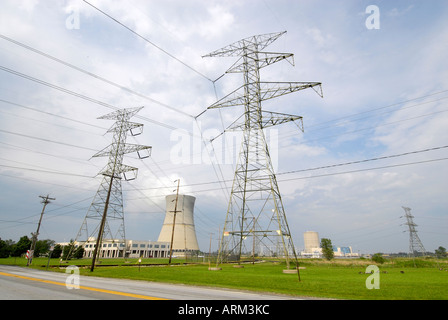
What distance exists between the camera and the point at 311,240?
468ft

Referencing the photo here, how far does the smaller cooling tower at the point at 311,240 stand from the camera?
141 m

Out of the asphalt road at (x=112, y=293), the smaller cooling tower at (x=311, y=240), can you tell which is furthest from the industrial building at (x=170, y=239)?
the smaller cooling tower at (x=311, y=240)

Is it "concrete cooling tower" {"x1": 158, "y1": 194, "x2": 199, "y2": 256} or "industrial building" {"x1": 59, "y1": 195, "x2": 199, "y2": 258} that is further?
"industrial building" {"x1": 59, "y1": 195, "x2": 199, "y2": 258}

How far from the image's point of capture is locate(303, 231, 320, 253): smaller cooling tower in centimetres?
14075

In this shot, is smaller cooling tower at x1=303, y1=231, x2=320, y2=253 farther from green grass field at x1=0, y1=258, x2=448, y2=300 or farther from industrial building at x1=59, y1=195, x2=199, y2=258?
green grass field at x1=0, y1=258, x2=448, y2=300

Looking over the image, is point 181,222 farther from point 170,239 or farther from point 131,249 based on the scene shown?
point 131,249

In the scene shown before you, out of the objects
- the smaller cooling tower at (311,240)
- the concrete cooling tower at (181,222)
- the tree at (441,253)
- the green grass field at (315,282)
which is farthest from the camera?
the smaller cooling tower at (311,240)

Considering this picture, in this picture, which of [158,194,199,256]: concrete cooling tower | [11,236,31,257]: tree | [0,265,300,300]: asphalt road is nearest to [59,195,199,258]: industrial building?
[158,194,199,256]: concrete cooling tower

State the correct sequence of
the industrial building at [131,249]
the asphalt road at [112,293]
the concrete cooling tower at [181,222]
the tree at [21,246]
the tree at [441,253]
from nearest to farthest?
the asphalt road at [112,293], the tree at [441,253], the concrete cooling tower at [181,222], the tree at [21,246], the industrial building at [131,249]

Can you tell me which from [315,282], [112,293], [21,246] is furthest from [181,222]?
[112,293]

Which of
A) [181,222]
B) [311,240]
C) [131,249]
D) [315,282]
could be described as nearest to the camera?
[315,282]

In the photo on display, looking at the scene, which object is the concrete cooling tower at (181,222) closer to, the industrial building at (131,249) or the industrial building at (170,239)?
the industrial building at (170,239)
